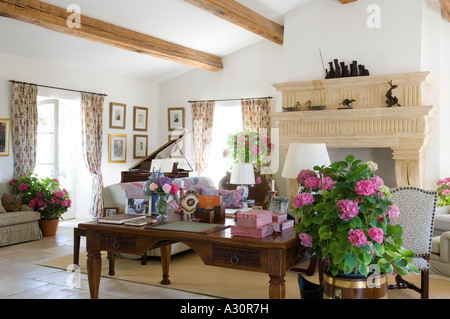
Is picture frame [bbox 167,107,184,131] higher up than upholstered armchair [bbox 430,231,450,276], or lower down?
higher up

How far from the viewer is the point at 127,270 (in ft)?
16.3

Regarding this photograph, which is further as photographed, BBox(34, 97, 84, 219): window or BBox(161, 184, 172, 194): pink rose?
BBox(34, 97, 84, 219): window

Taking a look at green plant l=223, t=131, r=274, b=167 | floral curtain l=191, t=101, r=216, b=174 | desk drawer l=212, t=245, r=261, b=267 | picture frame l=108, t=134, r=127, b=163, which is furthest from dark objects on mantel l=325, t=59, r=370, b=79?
desk drawer l=212, t=245, r=261, b=267

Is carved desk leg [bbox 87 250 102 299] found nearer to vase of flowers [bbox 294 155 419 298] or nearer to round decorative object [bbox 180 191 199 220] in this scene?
round decorative object [bbox 180 191 199 220]

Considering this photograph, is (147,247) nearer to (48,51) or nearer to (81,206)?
(48,51)

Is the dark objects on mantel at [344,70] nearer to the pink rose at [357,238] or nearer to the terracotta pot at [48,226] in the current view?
the pink rose at [357,238]

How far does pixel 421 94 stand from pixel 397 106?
14.7 inches

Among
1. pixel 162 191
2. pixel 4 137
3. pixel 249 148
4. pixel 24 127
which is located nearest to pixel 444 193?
pixel 249 148

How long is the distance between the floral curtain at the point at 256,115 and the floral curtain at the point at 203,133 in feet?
2.78

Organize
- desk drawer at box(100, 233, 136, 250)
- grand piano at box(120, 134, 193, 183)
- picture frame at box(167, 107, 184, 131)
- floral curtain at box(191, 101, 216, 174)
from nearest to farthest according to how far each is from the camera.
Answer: desk drawer at box(100, 233, 136, 250) → grand piano at box(120, 134, 193, 183) → floral curtain at box(191, 101, 216, 174) → picture frame at box(167, 107, 184, 131)

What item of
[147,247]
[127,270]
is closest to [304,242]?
[147,247]

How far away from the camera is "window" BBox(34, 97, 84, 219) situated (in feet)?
26.9

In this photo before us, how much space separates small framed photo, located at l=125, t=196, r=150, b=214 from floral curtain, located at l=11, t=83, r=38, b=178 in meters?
4.10
